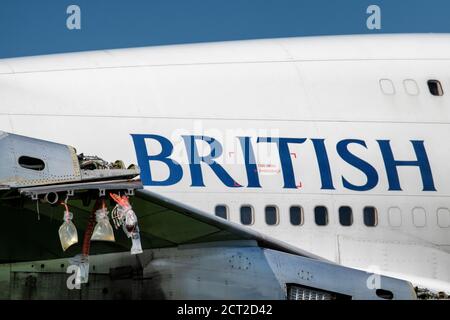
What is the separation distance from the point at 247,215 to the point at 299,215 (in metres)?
0.85

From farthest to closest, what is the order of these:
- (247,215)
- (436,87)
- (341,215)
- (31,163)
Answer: (436,87)
(341,215)
(247,215)
(31,163)

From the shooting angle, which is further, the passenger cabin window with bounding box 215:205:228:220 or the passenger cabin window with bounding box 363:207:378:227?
the passenger cabin window with bounding box 363:207:378:227

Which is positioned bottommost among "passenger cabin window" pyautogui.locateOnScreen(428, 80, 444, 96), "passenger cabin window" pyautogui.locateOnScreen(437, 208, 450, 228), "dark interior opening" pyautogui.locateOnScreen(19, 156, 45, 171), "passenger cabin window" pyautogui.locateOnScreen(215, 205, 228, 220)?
"passenger cabin window" pyautogui.locateOnScreen(437, 208, 450, 228)

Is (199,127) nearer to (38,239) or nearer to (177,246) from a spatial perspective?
(177,246)

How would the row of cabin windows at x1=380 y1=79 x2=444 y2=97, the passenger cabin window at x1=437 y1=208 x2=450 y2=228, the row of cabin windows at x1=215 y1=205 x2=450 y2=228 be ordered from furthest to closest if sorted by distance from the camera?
the row of cabin windows at x1=380 y1=79 x2=444 y2=97 < the passenger cabin window at x1=437 y1=208 x2=450 y2=228 < the row of cabin windows at x1=215 y1=205 x2=450 y2=228

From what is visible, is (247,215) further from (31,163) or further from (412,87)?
(31,163)

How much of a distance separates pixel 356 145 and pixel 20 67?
569 centimetres

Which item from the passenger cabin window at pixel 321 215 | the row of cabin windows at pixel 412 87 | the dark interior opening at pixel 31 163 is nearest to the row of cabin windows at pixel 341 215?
the passenger cabin window at pixel 321 215

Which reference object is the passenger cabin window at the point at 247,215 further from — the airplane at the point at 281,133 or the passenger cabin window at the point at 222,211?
the passenger cabin window at the point at 222,211

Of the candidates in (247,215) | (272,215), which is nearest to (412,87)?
(272,215)

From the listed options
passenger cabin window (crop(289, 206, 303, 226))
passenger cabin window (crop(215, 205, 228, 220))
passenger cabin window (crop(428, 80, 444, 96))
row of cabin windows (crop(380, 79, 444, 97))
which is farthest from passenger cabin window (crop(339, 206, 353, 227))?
passenger cabin window (crop(428, 80, 444, 96))

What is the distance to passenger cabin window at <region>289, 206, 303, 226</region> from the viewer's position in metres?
14.6

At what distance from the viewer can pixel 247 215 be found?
14.4 meters

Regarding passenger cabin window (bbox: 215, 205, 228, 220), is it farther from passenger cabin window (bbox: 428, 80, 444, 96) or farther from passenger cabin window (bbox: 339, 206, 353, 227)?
passenger cabin window (bbox: 428, 80, 444, 96)
